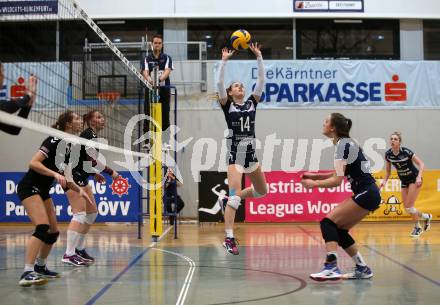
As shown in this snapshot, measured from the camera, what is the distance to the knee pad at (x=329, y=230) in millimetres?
6410

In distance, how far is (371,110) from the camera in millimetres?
17359

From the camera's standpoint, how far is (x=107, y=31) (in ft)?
61.7

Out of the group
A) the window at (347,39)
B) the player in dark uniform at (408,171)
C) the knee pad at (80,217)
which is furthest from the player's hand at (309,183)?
the window at (347,39)

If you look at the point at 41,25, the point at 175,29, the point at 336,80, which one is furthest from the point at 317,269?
the point at 41,25

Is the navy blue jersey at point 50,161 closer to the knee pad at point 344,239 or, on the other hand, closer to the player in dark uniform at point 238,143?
the player in dark uniform at point 238,143

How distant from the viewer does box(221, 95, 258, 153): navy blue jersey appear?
7.82 meters

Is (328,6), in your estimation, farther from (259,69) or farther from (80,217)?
(80,217)

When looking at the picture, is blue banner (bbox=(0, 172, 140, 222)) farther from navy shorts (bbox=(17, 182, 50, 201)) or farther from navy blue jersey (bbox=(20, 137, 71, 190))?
navy shorts (bbox=(17, 182, 50, 201))

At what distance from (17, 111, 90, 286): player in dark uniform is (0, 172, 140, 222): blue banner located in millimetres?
8488

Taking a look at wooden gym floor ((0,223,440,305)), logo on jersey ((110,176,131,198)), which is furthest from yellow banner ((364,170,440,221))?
logo on jersey ((110,176,131,198))

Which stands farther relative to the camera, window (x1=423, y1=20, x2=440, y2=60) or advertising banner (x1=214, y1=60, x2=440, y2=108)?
window (x1=423, y1=20, x2=440, y2=60)

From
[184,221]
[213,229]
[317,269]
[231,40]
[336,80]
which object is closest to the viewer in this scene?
[317,269]

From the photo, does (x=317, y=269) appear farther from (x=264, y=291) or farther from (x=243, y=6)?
(x=243, y=6)

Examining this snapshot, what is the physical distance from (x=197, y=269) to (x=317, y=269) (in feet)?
4.64
